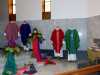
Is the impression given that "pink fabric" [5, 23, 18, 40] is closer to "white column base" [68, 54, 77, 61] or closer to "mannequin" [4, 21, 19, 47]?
"mannequin" [4, 21, 19, 47]

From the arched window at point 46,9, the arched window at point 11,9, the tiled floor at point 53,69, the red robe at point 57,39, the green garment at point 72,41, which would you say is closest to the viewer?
the tiled floor at point 53,69

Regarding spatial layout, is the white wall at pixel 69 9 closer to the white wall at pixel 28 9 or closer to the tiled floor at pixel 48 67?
the white wall at pixel 28 9

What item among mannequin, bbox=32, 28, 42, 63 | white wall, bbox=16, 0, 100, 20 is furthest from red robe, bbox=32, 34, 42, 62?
white wall, bbox=16, 0, 100, 20

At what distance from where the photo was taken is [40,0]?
789cm

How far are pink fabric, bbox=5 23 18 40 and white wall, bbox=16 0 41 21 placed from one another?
0.48 m

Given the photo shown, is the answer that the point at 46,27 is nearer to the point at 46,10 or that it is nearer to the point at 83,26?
the point at 46,10

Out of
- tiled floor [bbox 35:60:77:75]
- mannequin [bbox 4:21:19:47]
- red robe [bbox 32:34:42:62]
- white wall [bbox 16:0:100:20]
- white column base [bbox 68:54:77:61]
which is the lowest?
tiled floor [bbox 35:60:77:75]

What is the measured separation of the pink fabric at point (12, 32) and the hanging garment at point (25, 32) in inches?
7.9

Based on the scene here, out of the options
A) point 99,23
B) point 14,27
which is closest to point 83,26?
point 99,23

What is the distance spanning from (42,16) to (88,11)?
1910 millimetres

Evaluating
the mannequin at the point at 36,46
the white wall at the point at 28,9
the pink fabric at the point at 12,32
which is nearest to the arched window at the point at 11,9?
the white wall at the point at 28,9

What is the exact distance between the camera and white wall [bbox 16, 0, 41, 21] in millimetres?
7906

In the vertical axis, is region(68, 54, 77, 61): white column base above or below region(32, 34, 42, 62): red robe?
below

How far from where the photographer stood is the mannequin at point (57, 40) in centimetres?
676
